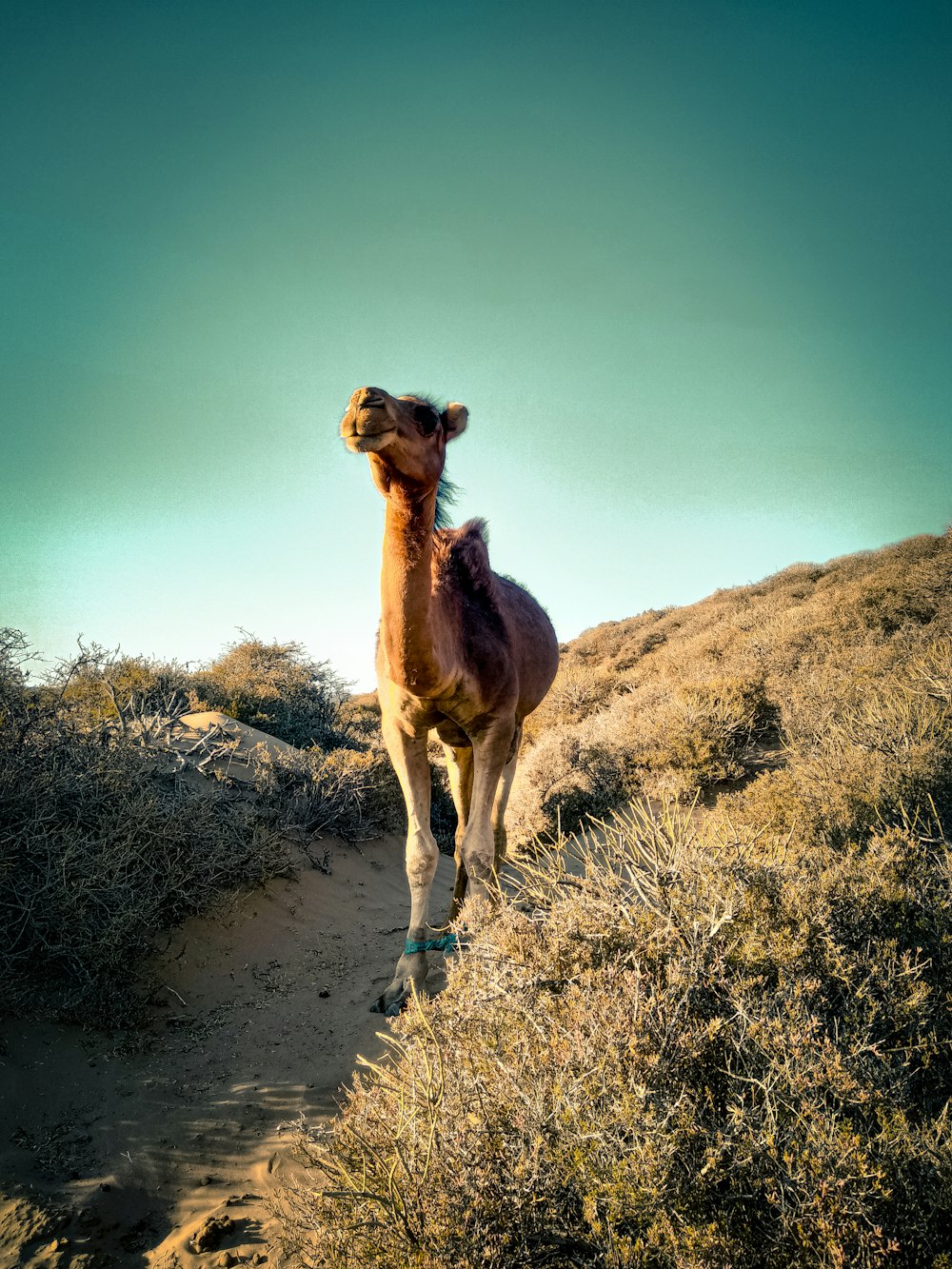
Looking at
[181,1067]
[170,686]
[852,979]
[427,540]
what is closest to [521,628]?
[427,540]

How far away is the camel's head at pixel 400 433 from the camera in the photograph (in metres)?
2.74

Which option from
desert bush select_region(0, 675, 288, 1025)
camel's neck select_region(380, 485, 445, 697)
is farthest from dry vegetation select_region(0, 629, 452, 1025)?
camel's neck select_region(380, 485, 445, 697)

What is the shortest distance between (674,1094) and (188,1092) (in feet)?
10.8

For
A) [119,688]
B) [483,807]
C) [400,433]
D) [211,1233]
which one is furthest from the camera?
[119,688]

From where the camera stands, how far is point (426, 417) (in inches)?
125

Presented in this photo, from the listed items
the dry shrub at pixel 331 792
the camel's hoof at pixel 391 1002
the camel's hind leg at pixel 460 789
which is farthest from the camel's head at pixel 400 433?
the dry shrub at pixel 331 792

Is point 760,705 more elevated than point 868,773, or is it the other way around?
point 760,705

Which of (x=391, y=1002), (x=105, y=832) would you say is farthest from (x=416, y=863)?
(x=105, y=832)

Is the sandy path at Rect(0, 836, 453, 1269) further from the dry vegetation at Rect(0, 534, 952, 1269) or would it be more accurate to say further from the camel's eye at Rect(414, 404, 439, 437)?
the camel's eye at Rect(414, 404, 439, 437)

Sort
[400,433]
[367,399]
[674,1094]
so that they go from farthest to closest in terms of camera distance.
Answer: [400,433]
[367,399]
[674,1094]

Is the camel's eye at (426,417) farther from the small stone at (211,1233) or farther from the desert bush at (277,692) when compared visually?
the desert bush at (277,692)

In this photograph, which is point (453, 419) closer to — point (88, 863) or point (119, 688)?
point (88, 863)

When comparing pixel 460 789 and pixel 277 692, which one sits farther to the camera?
pixel 277 692

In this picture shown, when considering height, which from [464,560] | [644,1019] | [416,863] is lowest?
[644,1019]
